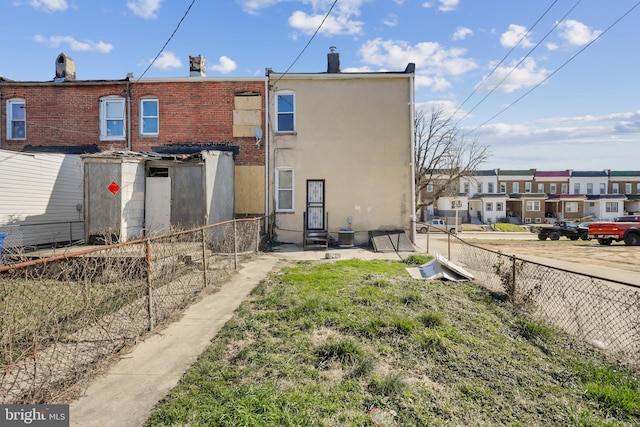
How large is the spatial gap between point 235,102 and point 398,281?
10.7m

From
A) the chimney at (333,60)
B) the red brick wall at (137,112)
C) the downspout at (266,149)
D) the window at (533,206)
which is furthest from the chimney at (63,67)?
the window at (533,206)

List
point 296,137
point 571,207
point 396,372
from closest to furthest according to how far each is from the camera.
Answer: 1. point 396,372
2. point 296,137
3. point 571,207

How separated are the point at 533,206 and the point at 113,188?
51085 millimetres

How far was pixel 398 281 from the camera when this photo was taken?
7.98 meters

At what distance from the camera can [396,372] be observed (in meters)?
3.81

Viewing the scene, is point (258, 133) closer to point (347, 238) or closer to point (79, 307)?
point (347, 238)

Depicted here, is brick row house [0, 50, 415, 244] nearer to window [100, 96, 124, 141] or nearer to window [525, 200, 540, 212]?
window [100, 96, 124, 141]

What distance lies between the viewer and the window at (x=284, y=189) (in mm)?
14844

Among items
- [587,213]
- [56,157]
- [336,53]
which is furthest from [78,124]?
[587,213]

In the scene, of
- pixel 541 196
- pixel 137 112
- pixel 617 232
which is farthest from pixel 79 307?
pixel 541 196

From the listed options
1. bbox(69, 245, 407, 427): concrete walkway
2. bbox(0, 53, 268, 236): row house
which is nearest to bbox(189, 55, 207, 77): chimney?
bbox(0, 53, 268, 236): row house

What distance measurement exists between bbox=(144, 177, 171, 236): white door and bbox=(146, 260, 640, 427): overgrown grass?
23.0ft

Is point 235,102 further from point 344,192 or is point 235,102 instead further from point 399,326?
point 399,326

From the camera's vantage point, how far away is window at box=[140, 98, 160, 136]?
48.9ft
